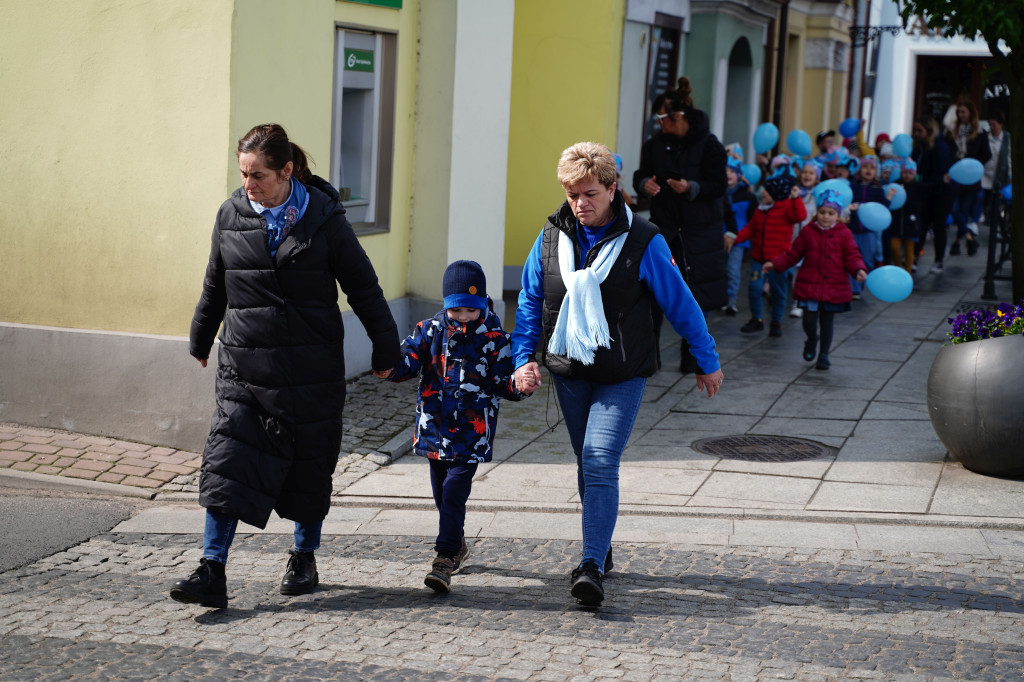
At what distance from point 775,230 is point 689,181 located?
257 centimetres

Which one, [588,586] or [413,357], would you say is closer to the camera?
[588,586]

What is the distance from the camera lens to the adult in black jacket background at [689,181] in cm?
1037

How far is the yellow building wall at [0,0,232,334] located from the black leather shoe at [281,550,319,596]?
2.96 metres

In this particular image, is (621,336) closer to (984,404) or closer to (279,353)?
(279,353)

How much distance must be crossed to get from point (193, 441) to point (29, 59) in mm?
2580

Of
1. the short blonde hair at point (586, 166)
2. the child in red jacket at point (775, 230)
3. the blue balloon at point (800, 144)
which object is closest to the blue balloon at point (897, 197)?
the blue balloon at point (800, 144)

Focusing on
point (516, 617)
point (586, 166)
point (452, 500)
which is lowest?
point (516, 617)

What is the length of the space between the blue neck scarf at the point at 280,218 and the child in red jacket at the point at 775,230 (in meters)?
7.52

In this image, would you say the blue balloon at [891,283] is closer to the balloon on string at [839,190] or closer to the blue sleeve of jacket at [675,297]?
the balloon on string at [839,190]

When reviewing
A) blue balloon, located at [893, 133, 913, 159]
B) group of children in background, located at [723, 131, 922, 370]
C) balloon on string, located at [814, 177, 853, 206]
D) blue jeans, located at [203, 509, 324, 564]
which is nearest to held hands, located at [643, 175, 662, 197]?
group of children in background, located at [723, 131, 922, 370]

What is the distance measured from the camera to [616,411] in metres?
5.67

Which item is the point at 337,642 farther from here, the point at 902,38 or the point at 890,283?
the point at 902,38

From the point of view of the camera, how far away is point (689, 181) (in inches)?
404

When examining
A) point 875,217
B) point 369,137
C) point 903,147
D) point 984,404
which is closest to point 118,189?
point 369,137
